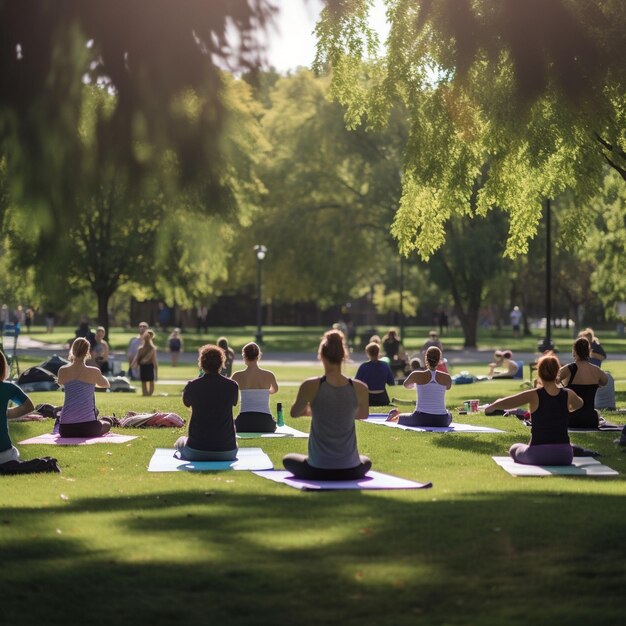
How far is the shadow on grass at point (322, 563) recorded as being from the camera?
6.71 meters

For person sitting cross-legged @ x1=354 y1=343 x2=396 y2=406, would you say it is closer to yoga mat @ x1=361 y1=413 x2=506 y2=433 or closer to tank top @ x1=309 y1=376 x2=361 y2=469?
yoga mat @ x1=361 y1=413 x2=506 y2=433

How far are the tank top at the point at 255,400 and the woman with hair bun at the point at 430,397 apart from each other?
208 centimetres

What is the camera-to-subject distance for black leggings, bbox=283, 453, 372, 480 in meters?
11.6

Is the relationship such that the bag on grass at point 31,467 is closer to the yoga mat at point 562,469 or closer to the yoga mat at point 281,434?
the yoga mat at point 281,434

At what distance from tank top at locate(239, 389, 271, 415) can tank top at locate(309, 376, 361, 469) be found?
Answer: 551 cm

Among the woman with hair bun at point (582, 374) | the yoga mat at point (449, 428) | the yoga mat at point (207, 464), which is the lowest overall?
the yoga mat at point (449, 428)

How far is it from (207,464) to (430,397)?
586 centimetres

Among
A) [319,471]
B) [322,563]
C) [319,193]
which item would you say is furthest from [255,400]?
[319,193]

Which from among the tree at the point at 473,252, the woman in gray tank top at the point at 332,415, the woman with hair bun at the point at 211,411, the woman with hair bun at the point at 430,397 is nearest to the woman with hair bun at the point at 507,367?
the woman with hair bun at the point at 430,397

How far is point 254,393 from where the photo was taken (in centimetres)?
1716

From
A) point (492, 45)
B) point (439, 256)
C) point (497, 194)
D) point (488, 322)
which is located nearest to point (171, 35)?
point (492, 45)

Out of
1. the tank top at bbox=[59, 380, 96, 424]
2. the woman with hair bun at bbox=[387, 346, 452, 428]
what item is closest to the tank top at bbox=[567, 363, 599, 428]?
the woman with hair bun at bbox=[387, 346, 452, 428]

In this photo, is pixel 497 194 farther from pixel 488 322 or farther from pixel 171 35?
pixel 488 322

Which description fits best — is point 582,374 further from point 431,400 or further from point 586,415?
point 431,400
